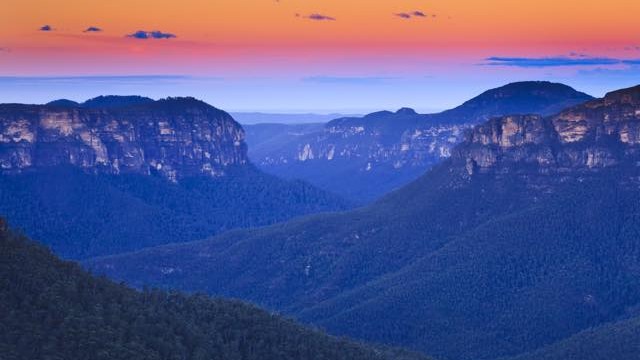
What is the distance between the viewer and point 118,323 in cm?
9238

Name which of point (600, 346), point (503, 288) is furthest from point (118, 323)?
point (503, 288)

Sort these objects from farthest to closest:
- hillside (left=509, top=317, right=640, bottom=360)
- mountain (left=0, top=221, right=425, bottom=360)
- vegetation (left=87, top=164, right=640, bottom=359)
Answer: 1. vegetation (left=87, top=164, right=640, bottom=359)
2. hillside (left=509, top=317, right=640, bottom=360)
3. mountain (left=0, top=221, right=425, bottom=360)

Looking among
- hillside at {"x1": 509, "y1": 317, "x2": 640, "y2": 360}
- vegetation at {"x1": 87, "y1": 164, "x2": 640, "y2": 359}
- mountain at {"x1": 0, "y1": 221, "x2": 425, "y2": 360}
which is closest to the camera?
mountain at {"x1": 0, "y1": 221, "x2": 425, "y2": 360}

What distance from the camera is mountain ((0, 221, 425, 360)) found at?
85.2 m

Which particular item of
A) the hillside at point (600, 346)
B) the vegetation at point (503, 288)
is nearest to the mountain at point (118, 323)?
the hillside at point (600, 346)

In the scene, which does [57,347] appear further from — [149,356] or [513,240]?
[513,240]

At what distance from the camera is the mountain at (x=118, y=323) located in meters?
85.2

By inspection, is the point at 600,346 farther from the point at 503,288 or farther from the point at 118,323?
the point at 118,323

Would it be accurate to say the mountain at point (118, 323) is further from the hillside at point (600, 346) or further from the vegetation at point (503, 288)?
the vegetation at point (503, 288)

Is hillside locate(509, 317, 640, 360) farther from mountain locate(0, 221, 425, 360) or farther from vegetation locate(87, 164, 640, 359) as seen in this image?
mountain locate(0, 221, 425, 360)

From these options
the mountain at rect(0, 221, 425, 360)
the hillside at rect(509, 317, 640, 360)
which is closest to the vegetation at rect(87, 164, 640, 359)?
the hillside at rect(509, 317, 640, 360)

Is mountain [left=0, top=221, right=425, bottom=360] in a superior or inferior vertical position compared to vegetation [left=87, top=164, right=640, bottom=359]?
superior

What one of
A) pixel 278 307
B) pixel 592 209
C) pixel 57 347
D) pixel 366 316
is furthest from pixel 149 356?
pixel 592 209

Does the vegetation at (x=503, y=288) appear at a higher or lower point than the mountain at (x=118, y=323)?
lower
